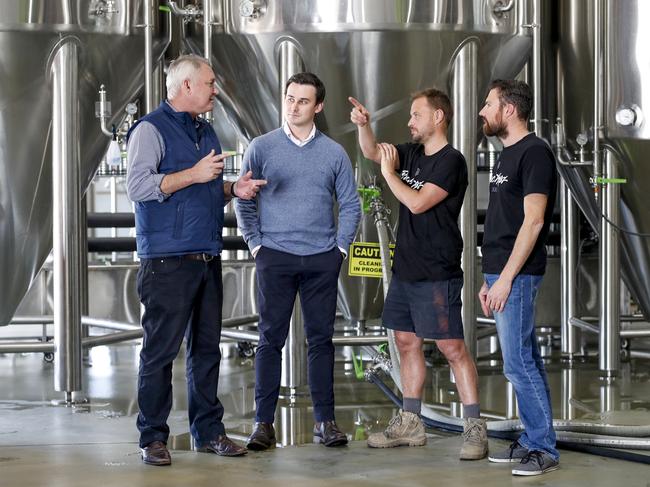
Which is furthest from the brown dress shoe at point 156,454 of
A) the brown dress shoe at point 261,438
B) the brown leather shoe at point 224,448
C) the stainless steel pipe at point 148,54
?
the stainless steel pipe at point 148,54

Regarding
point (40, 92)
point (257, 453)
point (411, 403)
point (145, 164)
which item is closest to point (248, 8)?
point (40, 92)

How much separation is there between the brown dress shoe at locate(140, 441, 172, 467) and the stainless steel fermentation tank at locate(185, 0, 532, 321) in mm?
2184

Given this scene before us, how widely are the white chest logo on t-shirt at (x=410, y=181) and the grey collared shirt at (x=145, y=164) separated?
98 cm

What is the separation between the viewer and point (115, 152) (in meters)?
6.44

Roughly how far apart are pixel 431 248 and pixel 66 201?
2.06 meters

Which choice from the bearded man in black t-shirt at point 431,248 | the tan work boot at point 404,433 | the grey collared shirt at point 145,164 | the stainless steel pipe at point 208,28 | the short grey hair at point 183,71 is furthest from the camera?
the stainless steel pipe at point 208,28

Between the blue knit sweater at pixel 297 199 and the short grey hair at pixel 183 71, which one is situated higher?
the short grey hair at pixel 183 71

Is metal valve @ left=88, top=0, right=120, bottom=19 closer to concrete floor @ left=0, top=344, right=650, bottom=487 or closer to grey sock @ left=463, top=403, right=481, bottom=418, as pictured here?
concrete floor @ left=0, top=344, right=650, bottom=487

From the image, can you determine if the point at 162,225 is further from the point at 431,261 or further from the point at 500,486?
the point at 500,486

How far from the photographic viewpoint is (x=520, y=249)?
3980 mm

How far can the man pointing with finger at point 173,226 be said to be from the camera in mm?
4133

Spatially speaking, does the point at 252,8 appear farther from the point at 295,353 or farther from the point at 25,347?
the point at 25,347

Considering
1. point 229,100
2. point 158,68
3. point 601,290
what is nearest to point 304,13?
point 229,100

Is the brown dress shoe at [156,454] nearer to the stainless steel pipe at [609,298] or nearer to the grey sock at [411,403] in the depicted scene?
the grey sock at [411,403]
